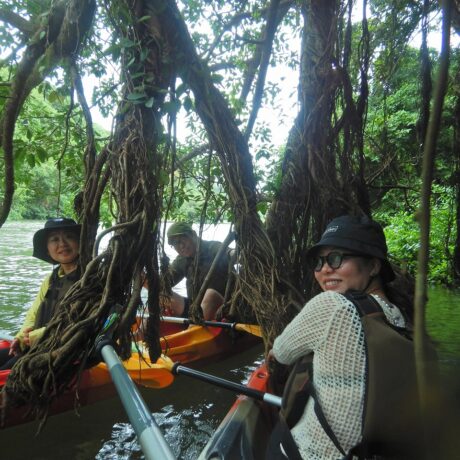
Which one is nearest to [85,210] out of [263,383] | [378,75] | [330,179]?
[263,383]

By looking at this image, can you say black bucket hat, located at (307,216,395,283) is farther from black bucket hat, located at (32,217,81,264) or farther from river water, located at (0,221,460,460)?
black bucket hat, located at (32,217,81,264)

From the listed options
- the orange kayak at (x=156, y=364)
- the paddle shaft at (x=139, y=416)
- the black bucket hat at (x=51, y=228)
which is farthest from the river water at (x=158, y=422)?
the black bucket hat at (x=51, y=228)

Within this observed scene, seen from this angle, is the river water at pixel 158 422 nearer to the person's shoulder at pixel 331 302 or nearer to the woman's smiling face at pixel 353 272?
the woman's smiling face at pixel 353 272

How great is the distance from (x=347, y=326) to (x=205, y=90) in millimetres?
1952

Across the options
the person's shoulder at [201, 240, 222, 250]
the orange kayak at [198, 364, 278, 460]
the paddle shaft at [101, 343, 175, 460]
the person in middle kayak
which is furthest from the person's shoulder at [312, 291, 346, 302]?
the person's shoulder at [201, 240, 222, 250]

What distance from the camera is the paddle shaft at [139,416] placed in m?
1.38

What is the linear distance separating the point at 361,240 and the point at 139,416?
1.17 metres

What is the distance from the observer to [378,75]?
5008 mm

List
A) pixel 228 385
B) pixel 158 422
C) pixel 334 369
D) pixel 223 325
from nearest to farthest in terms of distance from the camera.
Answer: pixel 334 369
pixel 228 385
pixel 158 422
pixel 223 325

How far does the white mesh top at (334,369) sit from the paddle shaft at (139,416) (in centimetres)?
50

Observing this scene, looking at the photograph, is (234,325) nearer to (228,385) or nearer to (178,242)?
(178,242)

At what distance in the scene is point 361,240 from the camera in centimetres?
177

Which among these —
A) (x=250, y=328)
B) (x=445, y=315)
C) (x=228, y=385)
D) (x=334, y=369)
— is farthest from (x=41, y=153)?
(x=445, y=315)

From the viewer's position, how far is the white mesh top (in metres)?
1.27
